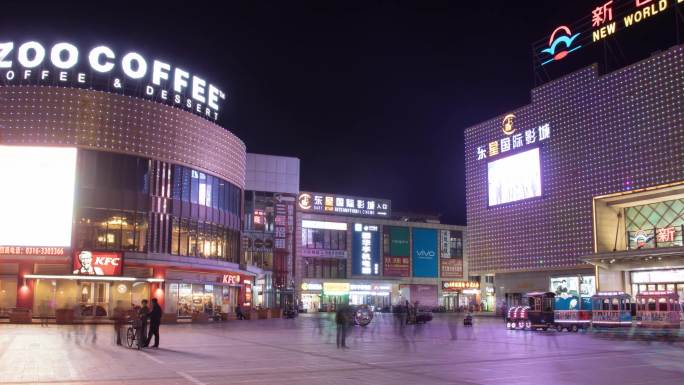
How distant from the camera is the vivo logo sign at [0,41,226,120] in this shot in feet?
155

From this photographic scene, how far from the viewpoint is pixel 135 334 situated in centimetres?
2345

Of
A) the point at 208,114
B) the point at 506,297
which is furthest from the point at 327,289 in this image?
the point at 208,114

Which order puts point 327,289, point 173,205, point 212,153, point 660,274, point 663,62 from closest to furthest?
1. point 663,62
2. point 660,274
3. point 173,205
4. point 212,153
5. point 327,289

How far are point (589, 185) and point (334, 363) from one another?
37193mm

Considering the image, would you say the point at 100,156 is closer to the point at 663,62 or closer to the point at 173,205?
the point at 173,205

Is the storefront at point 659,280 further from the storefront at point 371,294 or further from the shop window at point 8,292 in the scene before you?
the storefront at point 371,294

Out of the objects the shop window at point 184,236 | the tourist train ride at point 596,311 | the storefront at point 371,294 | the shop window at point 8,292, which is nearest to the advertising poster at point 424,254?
the storefront at point 371,294

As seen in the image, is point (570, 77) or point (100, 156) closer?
point (100, 156)

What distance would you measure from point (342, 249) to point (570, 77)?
47406 mm

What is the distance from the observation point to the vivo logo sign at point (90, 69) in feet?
155

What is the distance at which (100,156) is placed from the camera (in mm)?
47438

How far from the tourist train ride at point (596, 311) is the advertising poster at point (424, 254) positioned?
55.0 meters

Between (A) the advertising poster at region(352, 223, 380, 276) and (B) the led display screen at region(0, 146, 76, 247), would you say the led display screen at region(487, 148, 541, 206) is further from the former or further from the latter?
(B) the led display screen at region(0, 146, 76, 247)

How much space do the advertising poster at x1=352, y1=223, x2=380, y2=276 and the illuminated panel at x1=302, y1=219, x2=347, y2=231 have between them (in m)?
2.35
